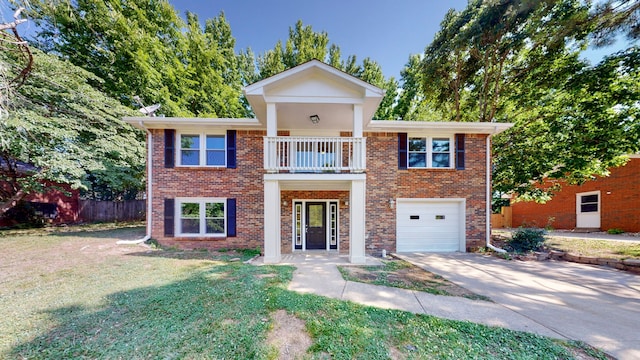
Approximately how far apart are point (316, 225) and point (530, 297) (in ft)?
19.6

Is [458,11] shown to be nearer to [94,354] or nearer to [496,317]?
[496,317]

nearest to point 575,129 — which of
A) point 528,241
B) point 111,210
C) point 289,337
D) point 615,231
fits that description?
point 528,241

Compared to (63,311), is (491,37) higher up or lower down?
higher up

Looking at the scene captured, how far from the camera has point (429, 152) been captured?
28.3 feet

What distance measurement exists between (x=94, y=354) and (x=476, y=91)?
50.5 feet

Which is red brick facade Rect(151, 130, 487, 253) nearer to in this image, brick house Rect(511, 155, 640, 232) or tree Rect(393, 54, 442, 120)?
brick house Rect(511, 155, 640, 232)

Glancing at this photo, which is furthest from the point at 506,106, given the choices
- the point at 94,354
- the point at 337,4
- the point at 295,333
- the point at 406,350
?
the point at 94,354

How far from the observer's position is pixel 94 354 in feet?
8.59

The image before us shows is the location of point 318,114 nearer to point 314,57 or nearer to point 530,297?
point 530,297

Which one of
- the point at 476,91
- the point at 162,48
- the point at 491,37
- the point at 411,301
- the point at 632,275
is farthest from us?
the point at 162,48

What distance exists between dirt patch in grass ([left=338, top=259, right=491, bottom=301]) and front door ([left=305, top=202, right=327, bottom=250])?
249 centimetres

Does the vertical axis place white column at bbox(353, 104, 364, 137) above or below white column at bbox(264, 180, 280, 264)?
above

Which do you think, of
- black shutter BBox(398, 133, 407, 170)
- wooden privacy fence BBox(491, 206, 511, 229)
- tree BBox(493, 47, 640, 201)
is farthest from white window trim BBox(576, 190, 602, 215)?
black shutter BBox(398, 133, 407, 170)

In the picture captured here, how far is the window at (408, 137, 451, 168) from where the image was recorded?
863 centimetres
